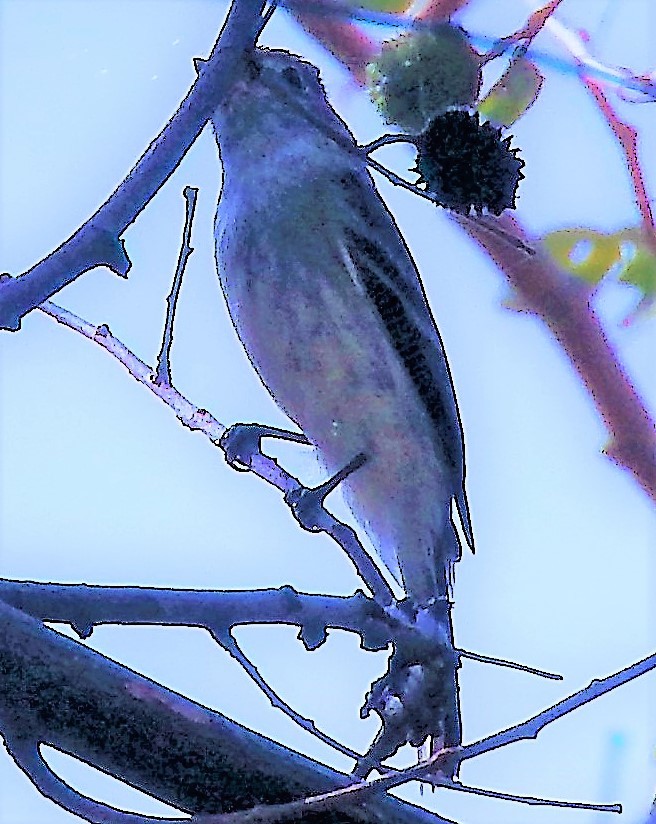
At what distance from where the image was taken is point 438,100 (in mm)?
1209

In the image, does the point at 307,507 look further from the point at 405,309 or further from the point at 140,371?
the point at 405,309

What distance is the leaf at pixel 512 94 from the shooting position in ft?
3.66

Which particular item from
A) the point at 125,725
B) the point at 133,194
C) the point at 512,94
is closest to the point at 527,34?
the point at 512,94

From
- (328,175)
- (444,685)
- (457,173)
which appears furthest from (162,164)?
(328,175)

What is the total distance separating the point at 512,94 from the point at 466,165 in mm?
87

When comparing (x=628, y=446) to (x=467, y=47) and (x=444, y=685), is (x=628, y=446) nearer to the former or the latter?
(x=444, y=685)

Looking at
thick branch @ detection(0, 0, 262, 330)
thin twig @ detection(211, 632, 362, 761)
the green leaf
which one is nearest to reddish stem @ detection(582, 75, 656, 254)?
the green leaf

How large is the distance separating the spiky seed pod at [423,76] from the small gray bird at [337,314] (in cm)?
52

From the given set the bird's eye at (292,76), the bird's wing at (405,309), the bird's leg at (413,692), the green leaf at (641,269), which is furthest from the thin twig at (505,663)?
the bird's eye at (292,76)

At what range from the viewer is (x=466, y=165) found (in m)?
1.13

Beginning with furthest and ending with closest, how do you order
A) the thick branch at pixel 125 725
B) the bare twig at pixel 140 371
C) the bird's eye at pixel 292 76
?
the bird's eye at pixel 292 76
the bare twig at pixel 140 371
the thick branch at pixel 125 725

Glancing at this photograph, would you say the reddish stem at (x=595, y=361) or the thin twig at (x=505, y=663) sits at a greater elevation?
the reddish stem at (x=595, y=361)

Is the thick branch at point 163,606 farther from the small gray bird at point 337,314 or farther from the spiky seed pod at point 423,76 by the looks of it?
the small gray bird at point 337,314

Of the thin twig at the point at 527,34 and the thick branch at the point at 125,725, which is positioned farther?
the thin twig at the point at 527,34
